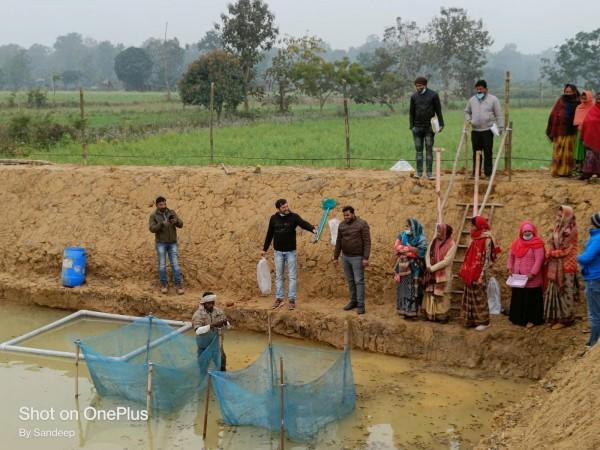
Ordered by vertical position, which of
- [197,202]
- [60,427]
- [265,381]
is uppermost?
[197,202]

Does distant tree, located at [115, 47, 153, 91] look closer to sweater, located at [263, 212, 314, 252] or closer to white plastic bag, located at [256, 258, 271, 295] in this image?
white plastic bag, located at [256, 258, 271, 295]

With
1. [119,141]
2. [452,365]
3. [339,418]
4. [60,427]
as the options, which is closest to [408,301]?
[452,365]

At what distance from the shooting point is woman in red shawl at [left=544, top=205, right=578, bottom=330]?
9.55 metres

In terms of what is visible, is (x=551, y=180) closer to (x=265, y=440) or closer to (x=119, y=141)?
(x=265, y=440)

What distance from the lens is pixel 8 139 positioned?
22.3 meters

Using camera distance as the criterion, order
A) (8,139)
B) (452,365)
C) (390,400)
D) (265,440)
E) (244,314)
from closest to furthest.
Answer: (265,440), (390,400), (452,365), (244,314), (8,139)

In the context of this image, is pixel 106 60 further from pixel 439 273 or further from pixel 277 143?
pixel 439 273

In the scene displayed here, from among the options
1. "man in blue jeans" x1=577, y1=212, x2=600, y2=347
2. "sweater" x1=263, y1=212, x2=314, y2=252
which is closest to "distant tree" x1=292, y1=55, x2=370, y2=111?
"sweater" x1=263, y1=212, x2=314, y2=252

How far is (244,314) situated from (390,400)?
10.8 ft

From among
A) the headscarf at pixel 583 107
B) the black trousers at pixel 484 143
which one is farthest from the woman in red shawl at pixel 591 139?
the black trousers at pixel 484 143

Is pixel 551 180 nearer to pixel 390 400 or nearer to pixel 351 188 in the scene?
pixel 351 188

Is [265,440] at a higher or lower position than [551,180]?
lower

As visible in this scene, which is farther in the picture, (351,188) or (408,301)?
(351,188)

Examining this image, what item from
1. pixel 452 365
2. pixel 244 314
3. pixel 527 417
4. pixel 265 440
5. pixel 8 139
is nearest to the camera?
pixel 527 417
